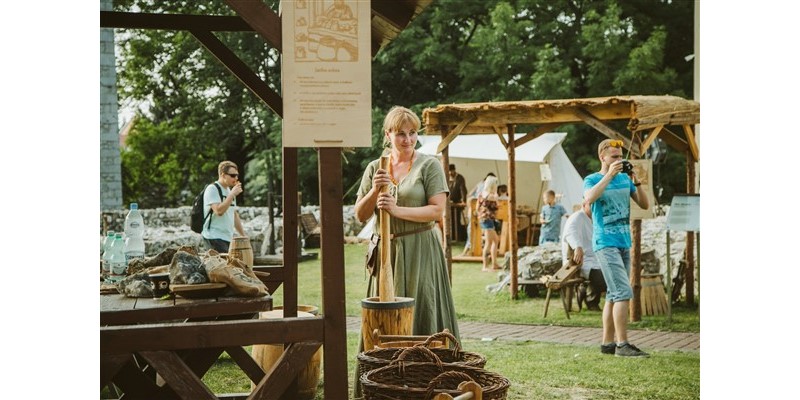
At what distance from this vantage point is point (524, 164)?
23359 mm

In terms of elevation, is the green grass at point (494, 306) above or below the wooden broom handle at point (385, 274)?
below

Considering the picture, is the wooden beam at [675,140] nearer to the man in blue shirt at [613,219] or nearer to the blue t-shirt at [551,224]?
the man in blue shirt at [613,219]

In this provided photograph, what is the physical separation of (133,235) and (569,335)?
5.24 m

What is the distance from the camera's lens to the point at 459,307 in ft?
37.7

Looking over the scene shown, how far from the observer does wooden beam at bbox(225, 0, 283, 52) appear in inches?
138

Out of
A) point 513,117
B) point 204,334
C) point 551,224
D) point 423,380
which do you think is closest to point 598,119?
point 513,117

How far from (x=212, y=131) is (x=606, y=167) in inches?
1058

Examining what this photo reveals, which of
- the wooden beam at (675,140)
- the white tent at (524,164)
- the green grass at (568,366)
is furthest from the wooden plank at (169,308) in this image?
the white tent at (524,164)

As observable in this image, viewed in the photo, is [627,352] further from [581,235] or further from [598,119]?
[598,119]

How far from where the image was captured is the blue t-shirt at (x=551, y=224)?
632 inches

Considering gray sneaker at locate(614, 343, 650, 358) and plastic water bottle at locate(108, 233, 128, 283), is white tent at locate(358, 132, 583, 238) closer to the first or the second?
gray sneaker at locate(614, 343, 650, 358)

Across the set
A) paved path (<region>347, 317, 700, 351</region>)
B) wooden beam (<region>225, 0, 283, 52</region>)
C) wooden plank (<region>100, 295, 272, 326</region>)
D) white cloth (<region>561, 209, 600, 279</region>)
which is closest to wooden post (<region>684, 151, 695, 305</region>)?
white cloth (<region>561, 209, 600, 279</region>)

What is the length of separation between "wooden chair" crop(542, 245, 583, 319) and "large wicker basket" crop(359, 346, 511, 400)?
6.69 metres

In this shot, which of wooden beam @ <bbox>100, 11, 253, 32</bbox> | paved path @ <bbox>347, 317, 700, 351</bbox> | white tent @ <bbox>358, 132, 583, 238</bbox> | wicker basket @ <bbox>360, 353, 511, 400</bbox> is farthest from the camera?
white tent @ <bbox>358, 132, 583, 238</bbox>
